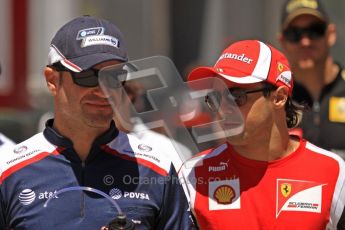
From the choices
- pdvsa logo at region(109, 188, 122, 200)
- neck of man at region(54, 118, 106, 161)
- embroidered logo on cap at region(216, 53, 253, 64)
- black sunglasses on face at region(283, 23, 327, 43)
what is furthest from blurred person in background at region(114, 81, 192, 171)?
black sunglasses on face at region(283, 23, 327, 43)

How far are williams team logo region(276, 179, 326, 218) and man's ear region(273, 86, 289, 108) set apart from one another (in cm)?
34

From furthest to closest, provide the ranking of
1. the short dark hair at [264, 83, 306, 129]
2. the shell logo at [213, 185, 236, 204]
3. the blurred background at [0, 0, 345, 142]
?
the blurred background at [0, 0, 345, 142] < the short dark hair at [264, 83, 306, 129] < the shell logo at [213, 185, 236, 204]

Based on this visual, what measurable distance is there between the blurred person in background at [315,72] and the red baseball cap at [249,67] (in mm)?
1555

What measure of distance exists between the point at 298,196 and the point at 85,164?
0.90 m

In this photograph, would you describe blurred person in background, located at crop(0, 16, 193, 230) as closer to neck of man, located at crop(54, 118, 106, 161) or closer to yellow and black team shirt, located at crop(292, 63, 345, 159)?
neck of man, located at crop(54, 118, 106, 161)

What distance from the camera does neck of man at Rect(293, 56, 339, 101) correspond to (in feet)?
19.8

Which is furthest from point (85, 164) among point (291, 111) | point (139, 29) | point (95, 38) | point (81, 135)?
point (139, 29)

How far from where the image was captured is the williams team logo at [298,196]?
4.00m

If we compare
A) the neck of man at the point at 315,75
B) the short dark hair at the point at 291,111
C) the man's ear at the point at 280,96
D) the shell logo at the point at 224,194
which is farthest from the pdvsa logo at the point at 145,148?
the neck of man at the point at 315,75

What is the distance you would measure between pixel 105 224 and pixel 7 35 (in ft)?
21.1

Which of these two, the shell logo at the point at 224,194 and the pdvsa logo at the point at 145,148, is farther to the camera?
the shell logo at the point at 224,194

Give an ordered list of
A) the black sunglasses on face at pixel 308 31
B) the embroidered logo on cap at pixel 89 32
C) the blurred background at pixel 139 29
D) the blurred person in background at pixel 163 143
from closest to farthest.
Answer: the embroidered logo on cap at pixel 89 32, the blurred person in background at pixel 163 143, the black sunglasses on face at pixel 308 31, the blurred background at pixel 139 29

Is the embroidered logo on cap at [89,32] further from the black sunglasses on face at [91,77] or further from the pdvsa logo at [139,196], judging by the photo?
the pdvsa logo at [139,196]

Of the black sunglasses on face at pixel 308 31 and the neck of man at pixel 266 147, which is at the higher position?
the neck of man at pixel 266 147
